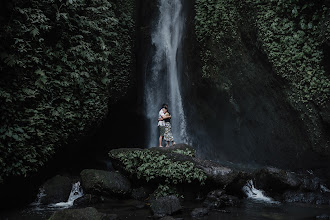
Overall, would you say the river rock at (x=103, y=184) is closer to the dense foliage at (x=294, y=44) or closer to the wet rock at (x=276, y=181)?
the wet rock at (x=276, y=181)

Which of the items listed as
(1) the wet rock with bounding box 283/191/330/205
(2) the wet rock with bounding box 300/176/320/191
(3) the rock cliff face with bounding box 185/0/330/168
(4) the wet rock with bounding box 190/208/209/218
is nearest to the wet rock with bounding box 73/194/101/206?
(4) the wet rock with bounding box 190/208/209/218

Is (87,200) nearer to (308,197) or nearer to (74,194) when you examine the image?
(74,194)

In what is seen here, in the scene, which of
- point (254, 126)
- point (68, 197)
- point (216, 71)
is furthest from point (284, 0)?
point (68, 197)

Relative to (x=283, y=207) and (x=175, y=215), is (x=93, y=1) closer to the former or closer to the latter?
(x=175, y=215)

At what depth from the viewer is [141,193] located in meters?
8.30

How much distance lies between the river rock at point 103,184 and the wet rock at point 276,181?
4562 millimetres

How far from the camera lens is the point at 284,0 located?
35.4 ft

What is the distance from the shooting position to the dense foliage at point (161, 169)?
803 centimetres

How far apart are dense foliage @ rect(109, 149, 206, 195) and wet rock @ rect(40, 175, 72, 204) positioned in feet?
6.05

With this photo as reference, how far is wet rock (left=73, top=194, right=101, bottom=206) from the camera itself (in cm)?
759

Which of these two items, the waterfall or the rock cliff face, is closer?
the rock cliff face

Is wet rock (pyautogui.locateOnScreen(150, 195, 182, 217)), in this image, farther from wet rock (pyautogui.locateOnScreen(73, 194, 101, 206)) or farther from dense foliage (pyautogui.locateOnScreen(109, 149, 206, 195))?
wet rock (pyautogui.locateOnScreen(73, 194, 101, 206))

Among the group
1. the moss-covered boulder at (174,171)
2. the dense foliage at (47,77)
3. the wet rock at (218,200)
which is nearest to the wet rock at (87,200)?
the moss-covered boulder at (174,171)

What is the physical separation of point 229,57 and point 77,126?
26.3 ft
